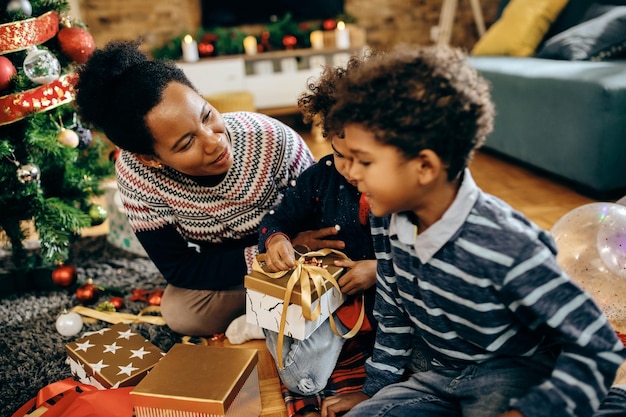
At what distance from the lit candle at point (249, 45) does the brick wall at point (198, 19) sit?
527 mm

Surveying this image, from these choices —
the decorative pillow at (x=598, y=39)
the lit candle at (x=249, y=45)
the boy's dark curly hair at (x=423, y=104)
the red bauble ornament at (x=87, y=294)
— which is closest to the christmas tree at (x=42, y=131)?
the red bauble ornament at (x=87, y=294)

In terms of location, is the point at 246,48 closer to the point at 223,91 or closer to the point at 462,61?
the point at 223,91

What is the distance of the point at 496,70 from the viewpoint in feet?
8.72

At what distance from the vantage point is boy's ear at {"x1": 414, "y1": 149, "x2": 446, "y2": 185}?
30.7 inches

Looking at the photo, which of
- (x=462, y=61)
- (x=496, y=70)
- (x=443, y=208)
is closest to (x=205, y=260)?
(x=443, y=208)

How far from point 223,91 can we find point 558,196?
2.39 metres

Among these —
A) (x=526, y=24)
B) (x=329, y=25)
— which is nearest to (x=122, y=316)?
(x=526, y=24)

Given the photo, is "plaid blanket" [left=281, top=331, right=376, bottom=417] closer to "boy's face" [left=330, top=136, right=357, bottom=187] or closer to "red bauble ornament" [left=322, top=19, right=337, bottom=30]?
"boy's face" [left=330, top=136, right=357, bottom=187]

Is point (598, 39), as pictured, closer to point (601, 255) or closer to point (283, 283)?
point (601, 255)

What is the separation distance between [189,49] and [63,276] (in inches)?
90.9

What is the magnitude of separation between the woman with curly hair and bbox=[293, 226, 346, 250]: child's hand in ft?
0.64

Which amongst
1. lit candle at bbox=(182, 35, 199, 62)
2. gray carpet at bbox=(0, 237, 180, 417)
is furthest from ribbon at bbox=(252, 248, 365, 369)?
lit candle at bbox=(182, 35, 199, 62)

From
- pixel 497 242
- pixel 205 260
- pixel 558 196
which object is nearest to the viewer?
pixel 497 242

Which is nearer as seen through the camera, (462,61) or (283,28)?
(462,61)
